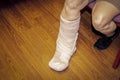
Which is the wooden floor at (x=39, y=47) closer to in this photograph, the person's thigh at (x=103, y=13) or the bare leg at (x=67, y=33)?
the bare leg at (x=67, y=33)

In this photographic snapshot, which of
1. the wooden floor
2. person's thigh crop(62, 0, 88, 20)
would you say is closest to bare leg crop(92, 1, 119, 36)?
person's thigh crop(62, 0, 88, 20)

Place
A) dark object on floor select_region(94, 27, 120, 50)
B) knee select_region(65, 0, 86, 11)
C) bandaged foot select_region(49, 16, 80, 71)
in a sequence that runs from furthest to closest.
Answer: dark object on floor select_region(94, 27, 120, 50) < bandaged foot select_region(49, 16, 80, 71) < knee select_region(65, 0, 86, 11)

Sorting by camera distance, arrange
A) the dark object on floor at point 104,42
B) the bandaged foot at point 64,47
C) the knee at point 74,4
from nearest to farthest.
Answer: the knee at point 74,4, the bandaged foot at point 64,47, the dark object on floor at point 104,42

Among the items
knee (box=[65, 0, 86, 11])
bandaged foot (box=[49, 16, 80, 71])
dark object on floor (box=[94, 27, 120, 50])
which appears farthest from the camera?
dark object on floor (box=[94, 27, 120, 50])

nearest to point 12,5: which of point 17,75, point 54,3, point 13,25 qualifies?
point 13,25

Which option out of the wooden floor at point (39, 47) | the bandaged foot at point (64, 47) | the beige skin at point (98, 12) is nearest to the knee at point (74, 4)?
the beige skin at point (98, 12)

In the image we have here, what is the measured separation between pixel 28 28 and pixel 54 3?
0.35 meters

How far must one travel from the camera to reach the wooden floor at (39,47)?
3.84ft

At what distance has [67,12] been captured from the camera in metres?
1.01

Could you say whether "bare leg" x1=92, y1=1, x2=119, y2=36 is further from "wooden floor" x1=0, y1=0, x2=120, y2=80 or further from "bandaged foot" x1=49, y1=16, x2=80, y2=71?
"wooden floor" x1=0, y1=0, x2=120, y2=80

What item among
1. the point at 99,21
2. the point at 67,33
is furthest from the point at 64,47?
the point at 99,21

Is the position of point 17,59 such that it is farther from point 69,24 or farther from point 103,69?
point 103,69

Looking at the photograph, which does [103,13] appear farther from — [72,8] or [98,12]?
[72,8]

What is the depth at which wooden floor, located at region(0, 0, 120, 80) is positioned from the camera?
1.17 m
